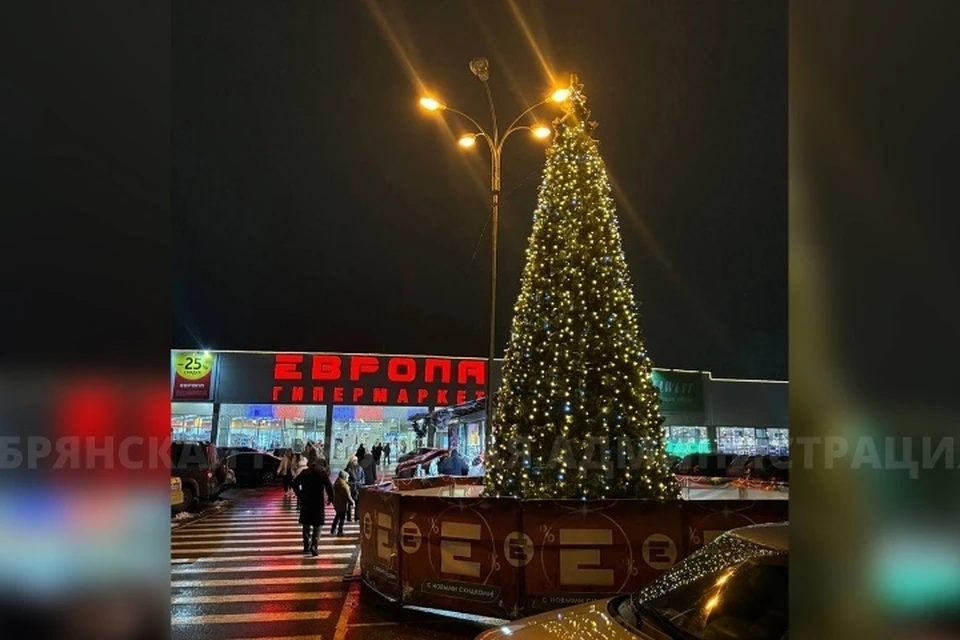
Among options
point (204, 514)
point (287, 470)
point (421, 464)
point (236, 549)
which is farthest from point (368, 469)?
point (236, 549)

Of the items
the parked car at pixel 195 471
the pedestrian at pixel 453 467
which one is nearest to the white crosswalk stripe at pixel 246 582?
the parked car at pixel 195 471

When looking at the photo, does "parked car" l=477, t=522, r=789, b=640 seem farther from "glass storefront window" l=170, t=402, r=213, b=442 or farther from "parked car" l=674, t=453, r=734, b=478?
"glass storefront window" l=170, t=402, r=213, b=442

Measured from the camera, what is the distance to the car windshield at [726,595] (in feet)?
13.4

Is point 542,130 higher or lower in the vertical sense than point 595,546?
higher

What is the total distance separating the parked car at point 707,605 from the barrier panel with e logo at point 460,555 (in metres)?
3.84

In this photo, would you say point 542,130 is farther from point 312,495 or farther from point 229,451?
point 229,451

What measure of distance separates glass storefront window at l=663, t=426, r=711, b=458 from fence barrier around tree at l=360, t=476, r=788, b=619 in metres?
35.8

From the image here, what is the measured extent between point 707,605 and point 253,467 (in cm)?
2808

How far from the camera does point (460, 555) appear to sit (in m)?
8.98
